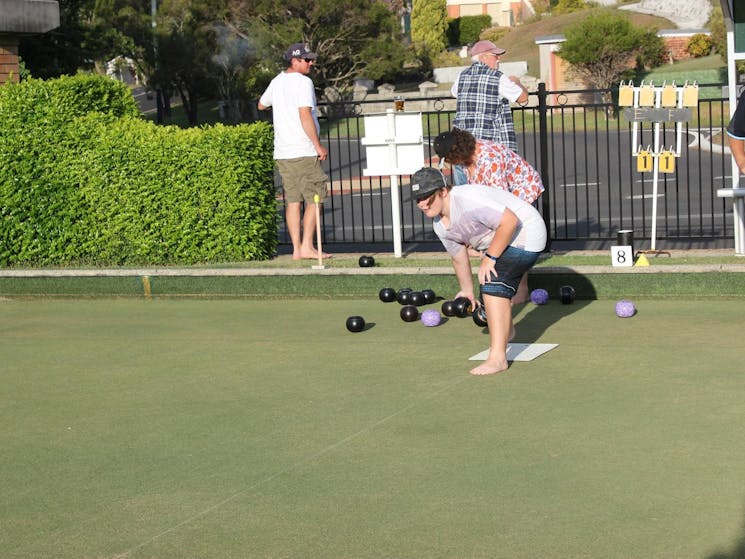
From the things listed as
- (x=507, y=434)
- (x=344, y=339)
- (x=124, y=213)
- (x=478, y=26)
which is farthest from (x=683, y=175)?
(x=478, y=26)

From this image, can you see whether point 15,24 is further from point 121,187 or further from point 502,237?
point 502,237

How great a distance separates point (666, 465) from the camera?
5.11 meters

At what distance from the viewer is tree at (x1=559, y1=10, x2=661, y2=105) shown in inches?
1699

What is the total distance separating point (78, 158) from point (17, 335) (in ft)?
8.52

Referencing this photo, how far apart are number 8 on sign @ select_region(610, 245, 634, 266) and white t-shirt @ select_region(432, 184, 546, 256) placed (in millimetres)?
2460

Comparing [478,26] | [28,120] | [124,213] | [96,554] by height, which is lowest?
[96,554]

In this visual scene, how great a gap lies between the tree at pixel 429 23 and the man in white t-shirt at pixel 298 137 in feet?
171

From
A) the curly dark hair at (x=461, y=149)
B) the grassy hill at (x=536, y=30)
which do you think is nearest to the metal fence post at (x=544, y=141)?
the curly dark hair at (x=461, y=149)

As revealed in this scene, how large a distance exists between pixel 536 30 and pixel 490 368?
191 feet

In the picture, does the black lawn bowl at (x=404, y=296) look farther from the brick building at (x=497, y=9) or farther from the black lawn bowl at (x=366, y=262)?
the brick building at (x=497, y=9)

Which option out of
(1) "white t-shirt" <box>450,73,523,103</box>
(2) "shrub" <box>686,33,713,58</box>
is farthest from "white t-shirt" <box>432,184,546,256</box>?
(2) "shrub" <box>686,33,713,58</box>

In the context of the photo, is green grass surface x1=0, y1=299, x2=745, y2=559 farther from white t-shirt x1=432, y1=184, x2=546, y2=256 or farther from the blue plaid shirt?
the blue plaid shirt

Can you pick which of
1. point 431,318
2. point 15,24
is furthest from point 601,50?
point 431,318

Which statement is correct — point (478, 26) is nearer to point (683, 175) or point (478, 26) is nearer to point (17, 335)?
point (683, 175)
